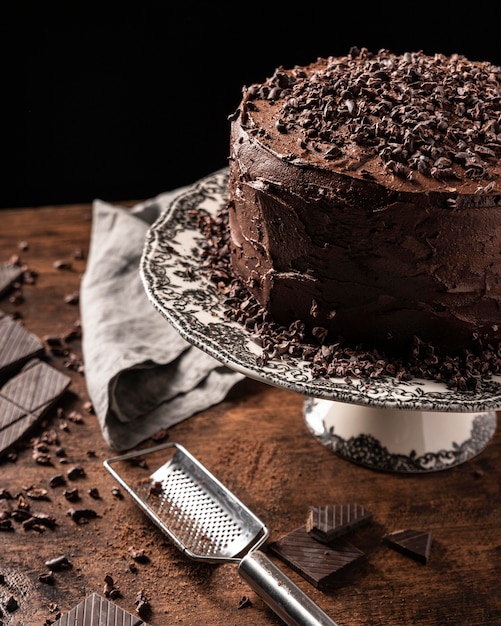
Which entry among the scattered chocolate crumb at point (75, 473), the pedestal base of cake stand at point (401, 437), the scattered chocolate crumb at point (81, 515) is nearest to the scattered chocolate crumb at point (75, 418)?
the scattered chocolate crumb at point (75, 473)

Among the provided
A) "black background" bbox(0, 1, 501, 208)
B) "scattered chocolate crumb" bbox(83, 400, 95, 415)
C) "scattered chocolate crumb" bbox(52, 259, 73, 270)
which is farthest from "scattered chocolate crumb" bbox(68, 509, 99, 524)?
"black background" bbox(0, 1, 501, 208)

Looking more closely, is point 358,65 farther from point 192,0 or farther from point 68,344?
point 192,0

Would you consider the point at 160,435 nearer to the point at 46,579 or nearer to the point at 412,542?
the point at 46,579

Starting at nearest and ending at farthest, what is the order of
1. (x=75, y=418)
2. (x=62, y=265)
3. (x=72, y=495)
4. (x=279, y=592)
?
(x=279, y=592)
(x=72, y=495)
(x=75, y=418)
(x=62, y=265)

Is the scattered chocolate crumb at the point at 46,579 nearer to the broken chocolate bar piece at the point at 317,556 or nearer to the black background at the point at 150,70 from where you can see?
the broken chocolate bar piece at the point at 317,556

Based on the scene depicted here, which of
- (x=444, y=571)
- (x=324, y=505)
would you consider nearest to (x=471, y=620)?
(x=444, y=571)

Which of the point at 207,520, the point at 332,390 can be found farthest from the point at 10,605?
the point at 332,390

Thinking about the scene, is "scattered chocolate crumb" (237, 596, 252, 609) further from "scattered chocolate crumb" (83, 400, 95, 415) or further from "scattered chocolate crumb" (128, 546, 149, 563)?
"scattered chocolate crumb" (83, 400, 95, 415)
